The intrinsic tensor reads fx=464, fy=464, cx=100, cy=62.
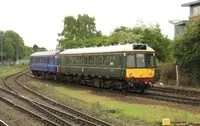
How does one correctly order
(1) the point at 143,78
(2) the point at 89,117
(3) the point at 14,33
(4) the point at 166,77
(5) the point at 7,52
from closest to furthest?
1. (2) the point at 89,117
2. (1) the point at 143,78
3. (4) the point at 166,77
4. (5) the point at 7,52
5. (3) the point at 14,33

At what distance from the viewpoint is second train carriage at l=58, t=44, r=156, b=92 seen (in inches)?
1107

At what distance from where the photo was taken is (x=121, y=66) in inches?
1120

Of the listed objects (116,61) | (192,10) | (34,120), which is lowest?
(34,120)

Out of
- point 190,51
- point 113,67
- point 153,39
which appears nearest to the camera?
point 113,67

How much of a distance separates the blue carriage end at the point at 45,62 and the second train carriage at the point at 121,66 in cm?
963

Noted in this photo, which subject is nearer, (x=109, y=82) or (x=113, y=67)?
(x=113, y=67)

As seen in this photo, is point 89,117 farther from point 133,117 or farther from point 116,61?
point 116,61

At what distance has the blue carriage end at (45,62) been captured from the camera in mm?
44941

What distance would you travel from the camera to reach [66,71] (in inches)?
1604

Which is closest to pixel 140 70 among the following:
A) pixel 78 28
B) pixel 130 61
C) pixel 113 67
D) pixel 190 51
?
pixel 130 61

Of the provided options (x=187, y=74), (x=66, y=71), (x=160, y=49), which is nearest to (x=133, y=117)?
(x=187, y=74)

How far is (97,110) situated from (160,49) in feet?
106

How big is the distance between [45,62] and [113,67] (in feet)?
66.7

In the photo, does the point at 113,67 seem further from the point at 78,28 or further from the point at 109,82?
the point at 78,28
